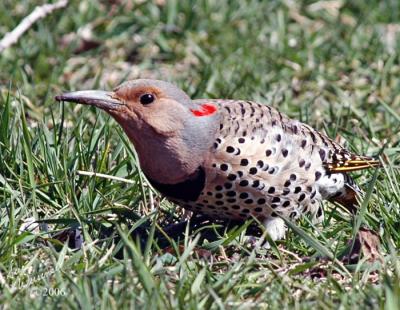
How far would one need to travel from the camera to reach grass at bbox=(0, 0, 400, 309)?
4.35 metres

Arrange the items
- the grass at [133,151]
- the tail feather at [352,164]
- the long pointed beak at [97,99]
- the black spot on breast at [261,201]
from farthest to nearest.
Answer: the tail feather at [352,164] → the black spot on breast at [261,201] → the long pointed beak at [97,99] → the grass at [133,151]

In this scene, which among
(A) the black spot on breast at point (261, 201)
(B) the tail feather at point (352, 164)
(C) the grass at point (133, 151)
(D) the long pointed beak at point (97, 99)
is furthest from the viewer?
(B) the tail feather at point (352, 164)

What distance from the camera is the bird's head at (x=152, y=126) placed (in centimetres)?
505

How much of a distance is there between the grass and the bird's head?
0.30 m

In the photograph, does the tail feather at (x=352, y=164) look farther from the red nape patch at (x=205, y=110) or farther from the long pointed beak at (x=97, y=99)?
the long pointed beak at (x=97, y=99)

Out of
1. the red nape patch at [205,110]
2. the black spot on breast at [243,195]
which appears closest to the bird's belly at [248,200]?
the black spot on breast at [243,195]

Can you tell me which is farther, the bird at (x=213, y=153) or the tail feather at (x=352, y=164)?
the tail feather at (x=352, y=164)

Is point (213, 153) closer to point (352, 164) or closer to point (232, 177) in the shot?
point (232, 177)

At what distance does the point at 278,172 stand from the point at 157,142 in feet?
2.11

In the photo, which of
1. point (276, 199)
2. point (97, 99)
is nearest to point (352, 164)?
point (276, 199)

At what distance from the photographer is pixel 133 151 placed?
5770mm

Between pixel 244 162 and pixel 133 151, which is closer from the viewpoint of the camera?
pixel 244 162

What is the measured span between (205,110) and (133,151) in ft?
2.28

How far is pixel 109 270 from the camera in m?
4.46
